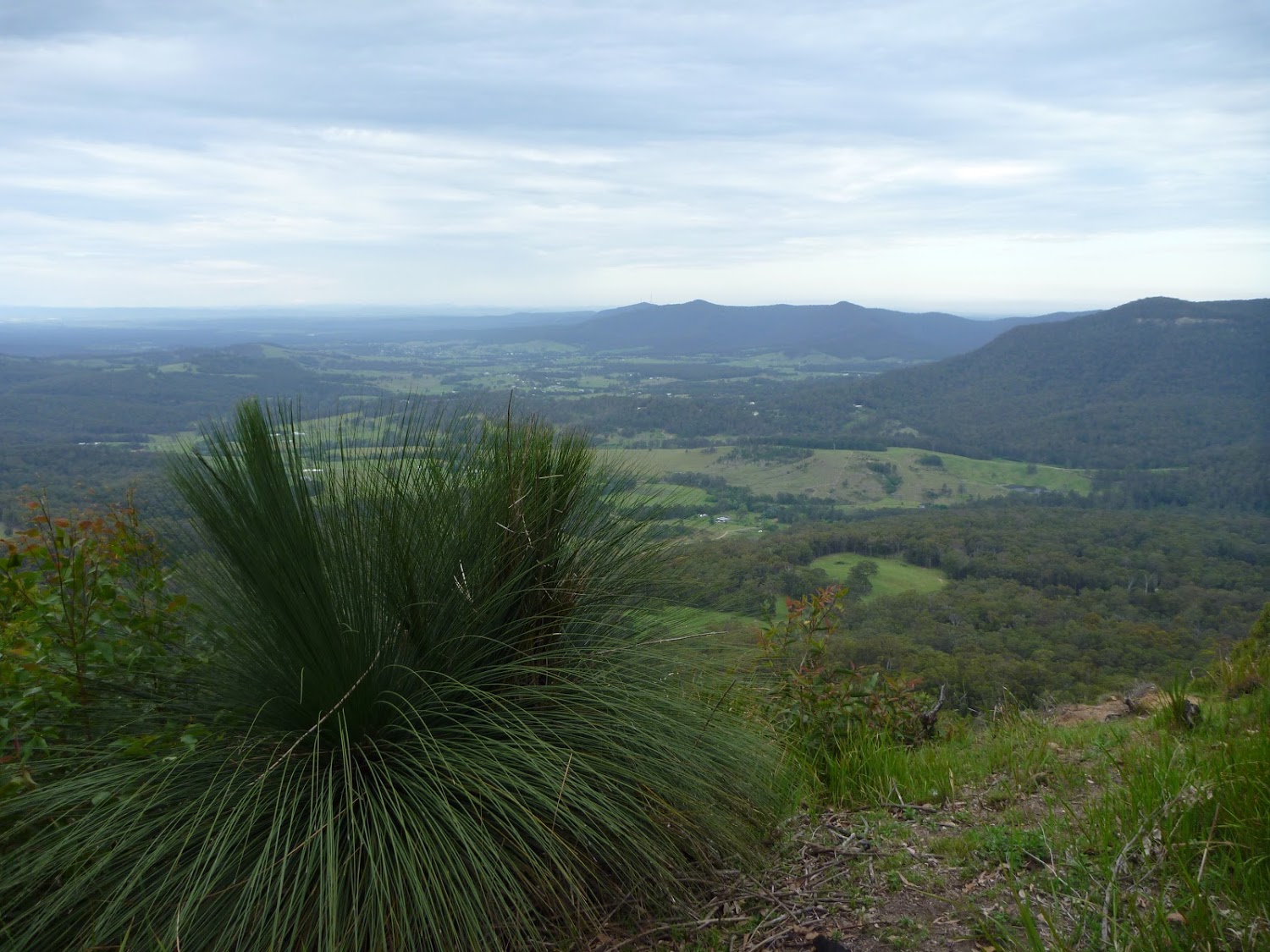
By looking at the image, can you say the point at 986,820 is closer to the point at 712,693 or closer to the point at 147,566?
the point at 712,693

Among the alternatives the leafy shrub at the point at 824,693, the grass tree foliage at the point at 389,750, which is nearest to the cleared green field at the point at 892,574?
the leafy shrub at the point at 824,693

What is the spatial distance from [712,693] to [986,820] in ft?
3.82

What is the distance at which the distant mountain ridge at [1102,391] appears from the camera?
4856cm

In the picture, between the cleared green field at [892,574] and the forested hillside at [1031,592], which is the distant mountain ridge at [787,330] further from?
the cleared green field at [892,574]

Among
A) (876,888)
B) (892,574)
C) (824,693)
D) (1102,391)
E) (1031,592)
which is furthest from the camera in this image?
(1102,391)

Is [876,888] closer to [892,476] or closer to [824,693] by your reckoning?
[824,693]

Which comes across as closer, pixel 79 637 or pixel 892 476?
pixel 79 637

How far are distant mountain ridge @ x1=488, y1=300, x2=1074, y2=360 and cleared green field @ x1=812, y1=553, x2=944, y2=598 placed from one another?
5823cm

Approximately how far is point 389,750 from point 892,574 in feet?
65.5

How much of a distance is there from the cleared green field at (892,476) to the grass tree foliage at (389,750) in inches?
876

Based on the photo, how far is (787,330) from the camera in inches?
5192

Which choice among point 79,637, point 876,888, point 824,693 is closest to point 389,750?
point 79,637

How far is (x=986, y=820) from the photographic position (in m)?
3.12

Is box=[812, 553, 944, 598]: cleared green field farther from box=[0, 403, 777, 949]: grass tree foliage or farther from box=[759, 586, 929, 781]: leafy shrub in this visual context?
box=[0, 403, 777, 949]: grass tree foliage
